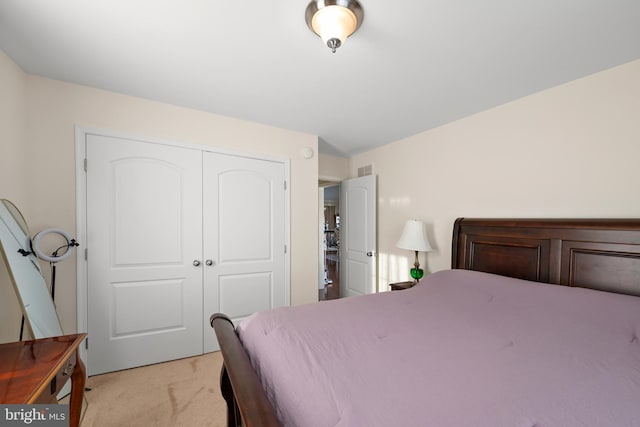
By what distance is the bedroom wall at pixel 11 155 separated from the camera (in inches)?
64.0

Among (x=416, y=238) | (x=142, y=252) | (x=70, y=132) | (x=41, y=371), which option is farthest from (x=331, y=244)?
(x=41, y=371)

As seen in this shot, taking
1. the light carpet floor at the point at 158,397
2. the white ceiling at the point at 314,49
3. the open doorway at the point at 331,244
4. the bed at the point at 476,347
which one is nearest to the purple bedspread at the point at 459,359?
the bed at the point at 476,347

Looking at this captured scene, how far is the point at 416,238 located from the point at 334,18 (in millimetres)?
2140

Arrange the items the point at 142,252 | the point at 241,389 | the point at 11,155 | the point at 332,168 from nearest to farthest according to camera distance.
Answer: the point at 241,389 → the point at 11,155 → the point at 142,252 → the point at 332,168

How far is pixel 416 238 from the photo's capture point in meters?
2.77

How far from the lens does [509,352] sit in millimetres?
1161

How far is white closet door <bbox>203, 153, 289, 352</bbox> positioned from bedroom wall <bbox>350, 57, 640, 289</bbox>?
5.02 ft

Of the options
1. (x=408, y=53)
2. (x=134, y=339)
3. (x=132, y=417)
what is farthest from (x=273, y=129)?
(x=132, y=417)

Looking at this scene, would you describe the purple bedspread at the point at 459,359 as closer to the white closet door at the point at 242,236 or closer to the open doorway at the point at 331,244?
the white closet door at the point at 242,236

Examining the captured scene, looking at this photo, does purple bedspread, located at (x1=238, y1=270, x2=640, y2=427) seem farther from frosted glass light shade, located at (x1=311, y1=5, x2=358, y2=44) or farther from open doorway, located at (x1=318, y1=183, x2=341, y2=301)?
open doorway, located at (x1=318, y1=183, x2=341, y2=301)

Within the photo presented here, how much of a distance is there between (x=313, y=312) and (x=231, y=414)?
63 cm

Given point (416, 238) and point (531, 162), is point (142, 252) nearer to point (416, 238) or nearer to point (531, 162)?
point (416, 238)
